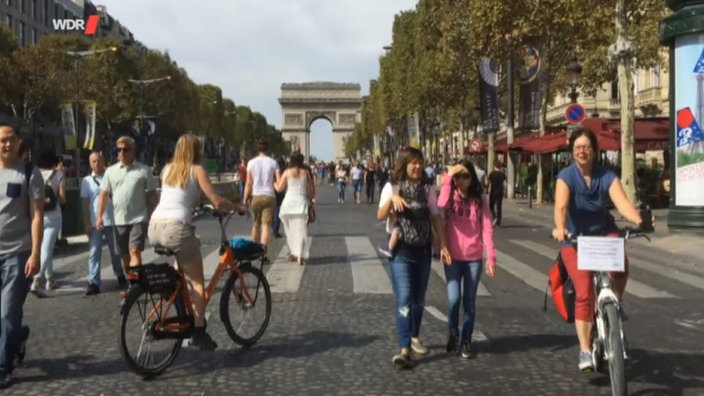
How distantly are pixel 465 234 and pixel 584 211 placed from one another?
1.07 metres

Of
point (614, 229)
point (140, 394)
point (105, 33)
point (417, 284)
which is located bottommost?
point (140, 394)

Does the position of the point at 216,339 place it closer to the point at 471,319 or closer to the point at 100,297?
the point at 471,319

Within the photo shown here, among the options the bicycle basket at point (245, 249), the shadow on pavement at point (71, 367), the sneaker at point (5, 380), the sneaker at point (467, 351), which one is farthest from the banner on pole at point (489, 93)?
the sneaker at point (5, 380)

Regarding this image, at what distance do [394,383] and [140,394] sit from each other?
1.63 meters

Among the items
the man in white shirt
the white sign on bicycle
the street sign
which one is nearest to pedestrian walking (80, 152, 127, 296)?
the man in white shirt

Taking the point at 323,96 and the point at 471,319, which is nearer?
the point at 471,319

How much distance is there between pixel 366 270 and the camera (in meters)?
12.0

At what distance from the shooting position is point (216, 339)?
729 centimetres

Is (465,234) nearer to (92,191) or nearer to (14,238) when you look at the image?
(14,238)

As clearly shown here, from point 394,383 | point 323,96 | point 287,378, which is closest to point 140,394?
point 287,378

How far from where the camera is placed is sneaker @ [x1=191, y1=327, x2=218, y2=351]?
6.40 m

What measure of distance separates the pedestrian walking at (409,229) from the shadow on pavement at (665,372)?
4.41ft

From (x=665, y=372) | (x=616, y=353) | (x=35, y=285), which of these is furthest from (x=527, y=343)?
(x=35, y=285)

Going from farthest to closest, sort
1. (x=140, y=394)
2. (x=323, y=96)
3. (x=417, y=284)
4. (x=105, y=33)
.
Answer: (x=323, y=96) → (x=105, y=33) → (x=417, y=284) → (x=140, y=394)
